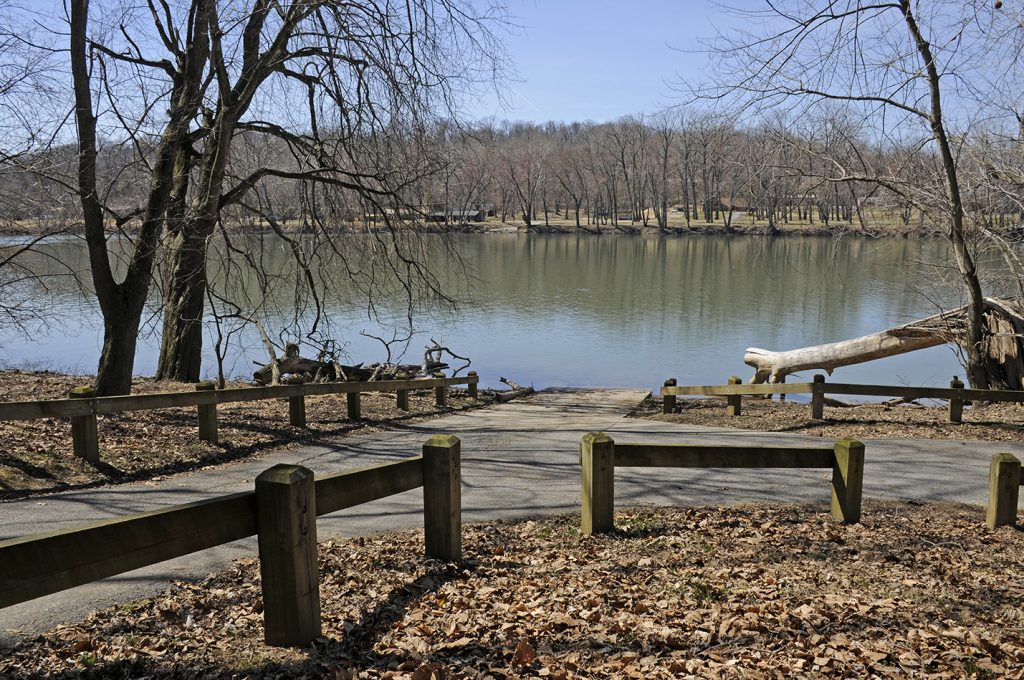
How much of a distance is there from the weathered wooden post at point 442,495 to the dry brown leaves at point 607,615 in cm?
14

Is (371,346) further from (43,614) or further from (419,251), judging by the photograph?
(43,614)

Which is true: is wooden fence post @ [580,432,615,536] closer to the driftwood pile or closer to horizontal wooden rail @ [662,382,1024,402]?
horizontal wooden rail @ [662,382,1024,402]

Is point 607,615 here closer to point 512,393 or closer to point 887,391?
point 887,391

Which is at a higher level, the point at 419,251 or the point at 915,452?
the point at 419,251

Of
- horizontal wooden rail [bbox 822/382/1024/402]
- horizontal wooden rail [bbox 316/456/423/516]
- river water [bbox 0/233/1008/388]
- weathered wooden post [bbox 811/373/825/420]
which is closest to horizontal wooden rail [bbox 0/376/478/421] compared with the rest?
river water [bbox 0/233/1008/388]

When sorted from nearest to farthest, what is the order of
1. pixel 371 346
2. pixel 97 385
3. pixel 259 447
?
pixel 259 447 → pixel 97 385 → pixel 371 346

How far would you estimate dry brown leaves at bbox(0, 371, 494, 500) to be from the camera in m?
8.50

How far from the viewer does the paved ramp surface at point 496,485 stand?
562cm

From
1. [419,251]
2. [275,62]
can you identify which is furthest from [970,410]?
[275,62]

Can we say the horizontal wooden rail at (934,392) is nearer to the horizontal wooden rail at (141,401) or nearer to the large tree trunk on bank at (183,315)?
A: the horizontal wooden rail at (141,401)

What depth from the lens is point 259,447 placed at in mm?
10594

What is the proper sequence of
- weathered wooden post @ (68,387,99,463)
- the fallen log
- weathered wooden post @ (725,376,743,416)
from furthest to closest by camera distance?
the fallen log < weathered wooden post @ (725,376,743,416) < weathered wooden post @ (68,387,99,463)

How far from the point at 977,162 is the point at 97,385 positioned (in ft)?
46.2

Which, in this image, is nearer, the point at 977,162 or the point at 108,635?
the point at 108,635
